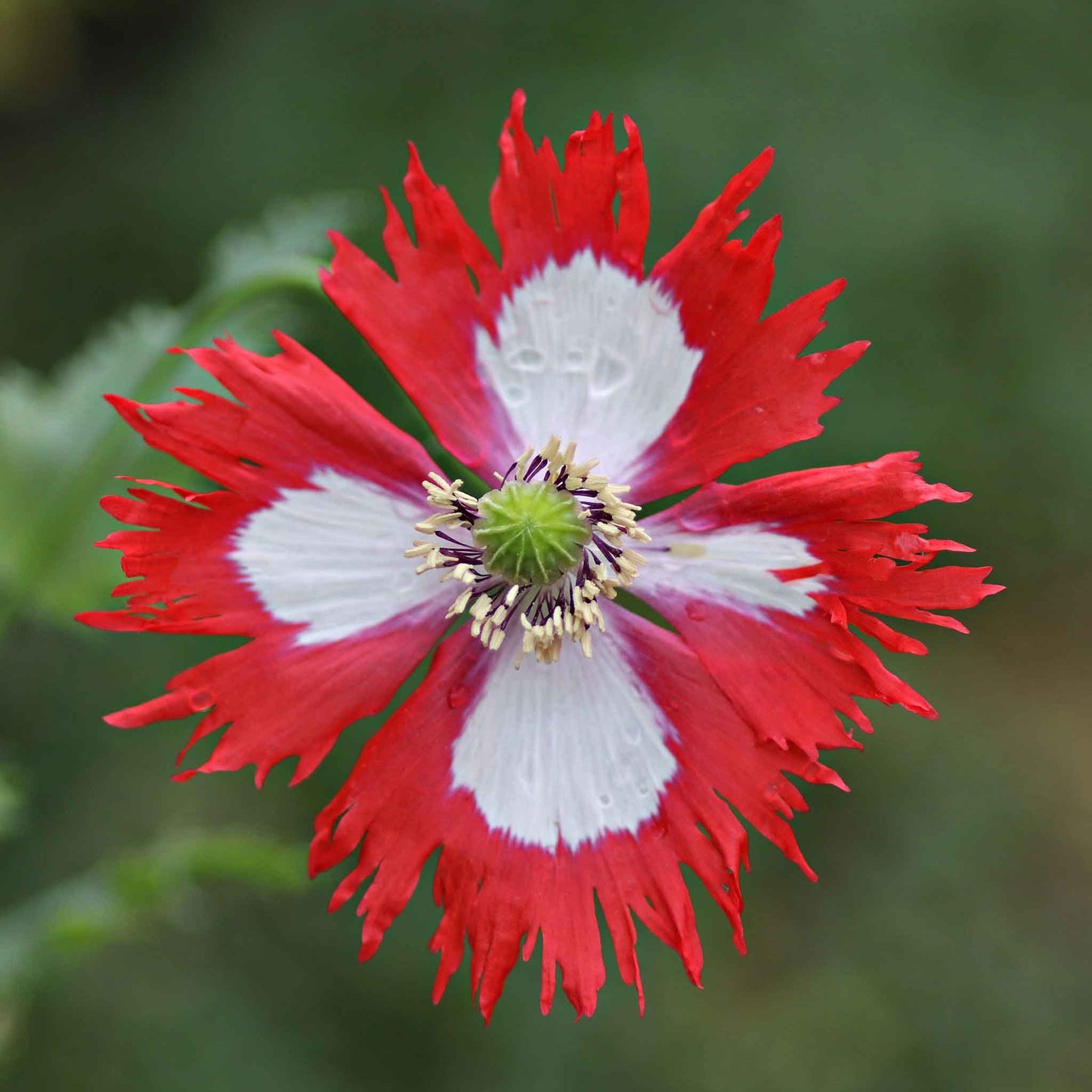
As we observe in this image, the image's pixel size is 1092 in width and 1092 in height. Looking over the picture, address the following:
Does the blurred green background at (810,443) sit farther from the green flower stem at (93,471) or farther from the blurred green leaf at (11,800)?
the green flower stem at (93,471)

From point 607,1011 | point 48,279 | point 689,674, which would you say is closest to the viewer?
point 689,674

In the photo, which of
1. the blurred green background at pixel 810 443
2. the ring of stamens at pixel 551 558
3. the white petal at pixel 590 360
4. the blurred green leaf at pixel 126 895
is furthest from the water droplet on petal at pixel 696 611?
the blurred green background at pixel 810 443

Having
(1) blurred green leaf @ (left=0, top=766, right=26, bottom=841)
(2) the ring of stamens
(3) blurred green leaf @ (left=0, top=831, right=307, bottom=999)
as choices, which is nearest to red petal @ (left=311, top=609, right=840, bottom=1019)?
(2) the ring of stamens

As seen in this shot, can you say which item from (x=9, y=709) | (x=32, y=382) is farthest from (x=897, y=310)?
(x=9, y=709)

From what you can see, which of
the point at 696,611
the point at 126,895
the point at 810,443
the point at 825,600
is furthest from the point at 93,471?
the point at 810,443

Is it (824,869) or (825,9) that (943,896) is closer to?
(824,869)

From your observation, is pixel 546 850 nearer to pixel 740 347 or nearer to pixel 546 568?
pixel 546 568
